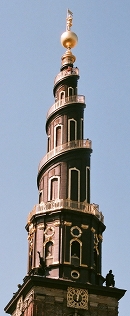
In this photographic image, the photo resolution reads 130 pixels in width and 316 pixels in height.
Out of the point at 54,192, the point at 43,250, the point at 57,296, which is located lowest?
the point at 57,296

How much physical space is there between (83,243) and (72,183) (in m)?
4.98

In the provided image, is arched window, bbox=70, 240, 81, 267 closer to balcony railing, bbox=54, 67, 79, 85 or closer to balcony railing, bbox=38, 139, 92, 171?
balcony railing, bbox=38, 139, 92, 171

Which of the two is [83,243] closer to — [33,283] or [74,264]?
[74,264]

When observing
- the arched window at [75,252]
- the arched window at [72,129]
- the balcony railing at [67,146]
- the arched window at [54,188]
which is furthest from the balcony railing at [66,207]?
the arched window at [72,129]

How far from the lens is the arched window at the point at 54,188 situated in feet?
201

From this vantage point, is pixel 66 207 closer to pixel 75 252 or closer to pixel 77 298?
pixel 75 252

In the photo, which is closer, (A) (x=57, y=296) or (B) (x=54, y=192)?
(A) (x=57, y=296)

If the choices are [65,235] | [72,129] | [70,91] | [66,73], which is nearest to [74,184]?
[65,235]

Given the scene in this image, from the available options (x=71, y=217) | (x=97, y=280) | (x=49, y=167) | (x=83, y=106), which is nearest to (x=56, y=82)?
(x=83, y=106)

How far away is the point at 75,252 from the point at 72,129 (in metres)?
10.8

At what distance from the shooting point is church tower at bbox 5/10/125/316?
5575 centimetres

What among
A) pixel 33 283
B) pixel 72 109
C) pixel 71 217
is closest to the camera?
pixel 33 283

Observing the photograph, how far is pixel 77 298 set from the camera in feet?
183

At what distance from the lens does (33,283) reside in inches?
2183
